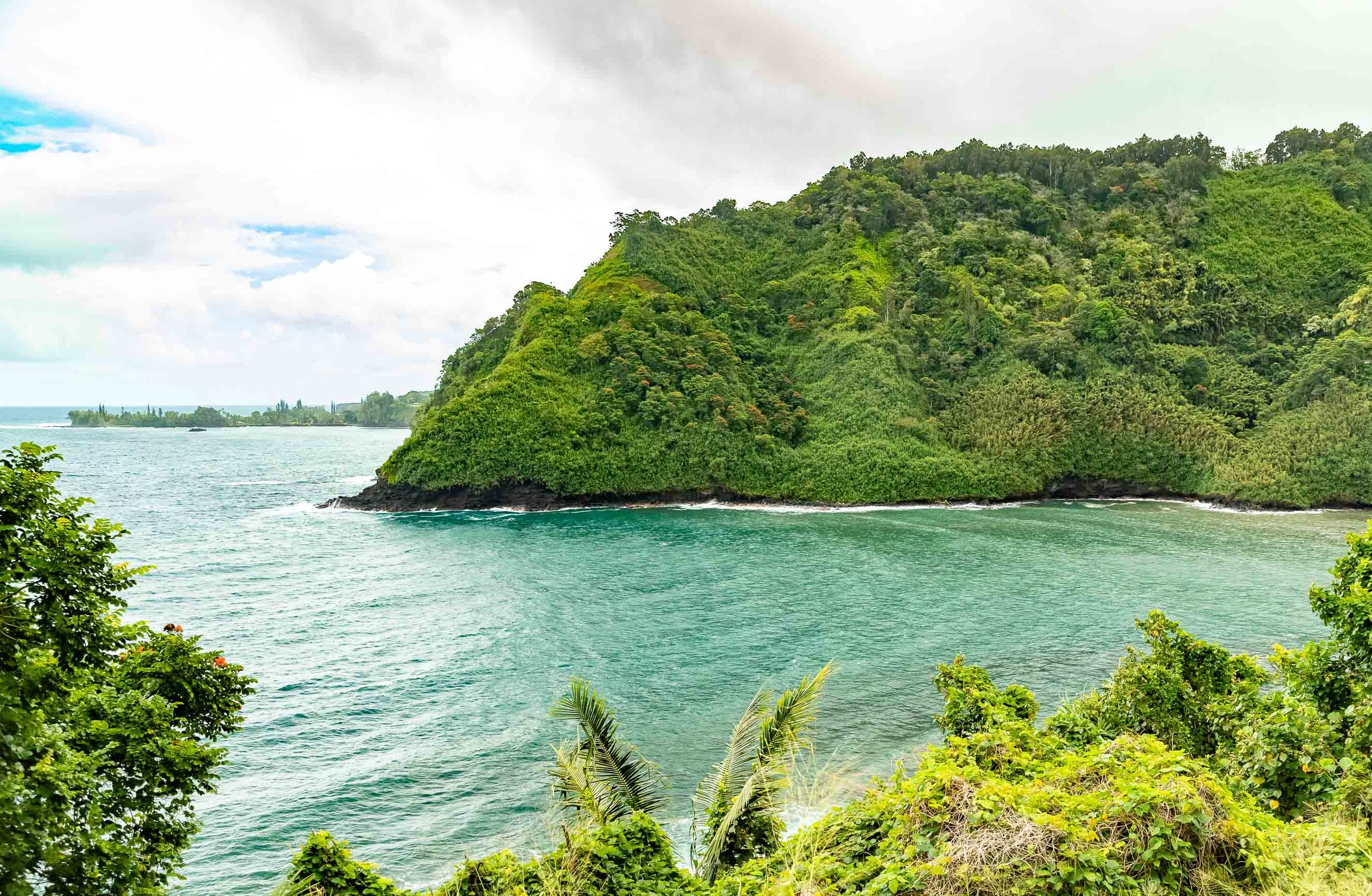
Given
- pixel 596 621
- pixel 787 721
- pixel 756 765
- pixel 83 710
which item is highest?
pixel 83 710

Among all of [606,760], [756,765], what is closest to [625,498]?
[606,760]

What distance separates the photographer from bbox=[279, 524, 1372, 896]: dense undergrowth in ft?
21.0

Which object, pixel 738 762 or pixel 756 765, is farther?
pixel 738 762

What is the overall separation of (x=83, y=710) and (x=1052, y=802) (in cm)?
996

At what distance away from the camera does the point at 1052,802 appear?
704 centimetres

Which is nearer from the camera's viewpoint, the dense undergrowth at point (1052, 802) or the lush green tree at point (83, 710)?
the lush green tree at point (83, 710)

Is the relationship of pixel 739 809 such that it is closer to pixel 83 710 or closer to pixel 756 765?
pixel 756 765

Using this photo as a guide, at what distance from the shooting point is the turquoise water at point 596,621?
17.2 m

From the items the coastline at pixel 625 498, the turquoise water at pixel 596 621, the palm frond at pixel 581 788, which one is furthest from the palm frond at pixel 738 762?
the coastline at pixel 625 498

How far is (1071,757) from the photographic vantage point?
8.06 meters

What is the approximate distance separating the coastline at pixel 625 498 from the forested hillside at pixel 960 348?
1.70ft

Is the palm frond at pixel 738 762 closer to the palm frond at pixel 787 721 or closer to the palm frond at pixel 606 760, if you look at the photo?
the palm frond at pixel 787 721

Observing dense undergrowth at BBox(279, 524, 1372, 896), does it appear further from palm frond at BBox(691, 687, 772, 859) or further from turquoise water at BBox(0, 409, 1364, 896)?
turquoise water at BBox(0, 409, 1364, 896)

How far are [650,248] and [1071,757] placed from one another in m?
75.8
